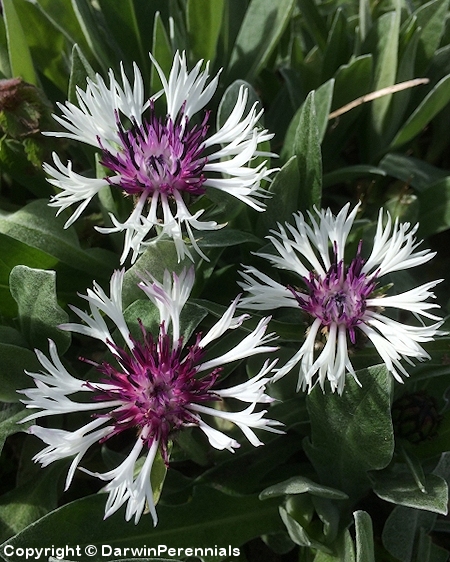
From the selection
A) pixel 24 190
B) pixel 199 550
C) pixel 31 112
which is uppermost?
pixel 31 112

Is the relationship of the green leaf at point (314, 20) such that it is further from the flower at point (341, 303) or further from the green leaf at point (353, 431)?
the green leaf at point (353, 431)

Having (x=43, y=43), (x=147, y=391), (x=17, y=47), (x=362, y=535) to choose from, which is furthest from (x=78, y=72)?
(x=362, y=535)

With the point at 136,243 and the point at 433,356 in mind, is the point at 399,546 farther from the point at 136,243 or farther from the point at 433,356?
the point at 136,243

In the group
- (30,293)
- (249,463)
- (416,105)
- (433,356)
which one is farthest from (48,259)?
(416,105)

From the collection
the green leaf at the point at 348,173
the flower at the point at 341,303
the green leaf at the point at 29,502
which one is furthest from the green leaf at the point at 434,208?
the green leaf at the point at 29,502

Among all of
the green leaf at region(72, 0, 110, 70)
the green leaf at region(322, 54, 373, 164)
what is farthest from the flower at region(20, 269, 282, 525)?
the green leaf at region(322, 54, 373, 164)

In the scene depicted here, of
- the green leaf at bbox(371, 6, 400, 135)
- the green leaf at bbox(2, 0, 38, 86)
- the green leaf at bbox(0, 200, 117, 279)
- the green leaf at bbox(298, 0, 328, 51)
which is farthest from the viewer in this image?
the green leaf at bbox(298, 0, 328, 51)

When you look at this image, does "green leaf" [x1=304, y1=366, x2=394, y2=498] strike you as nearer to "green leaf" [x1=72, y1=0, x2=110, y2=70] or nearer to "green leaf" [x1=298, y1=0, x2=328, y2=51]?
"green leaf" [x1=72, y1=0, x2=110, y2=70]
